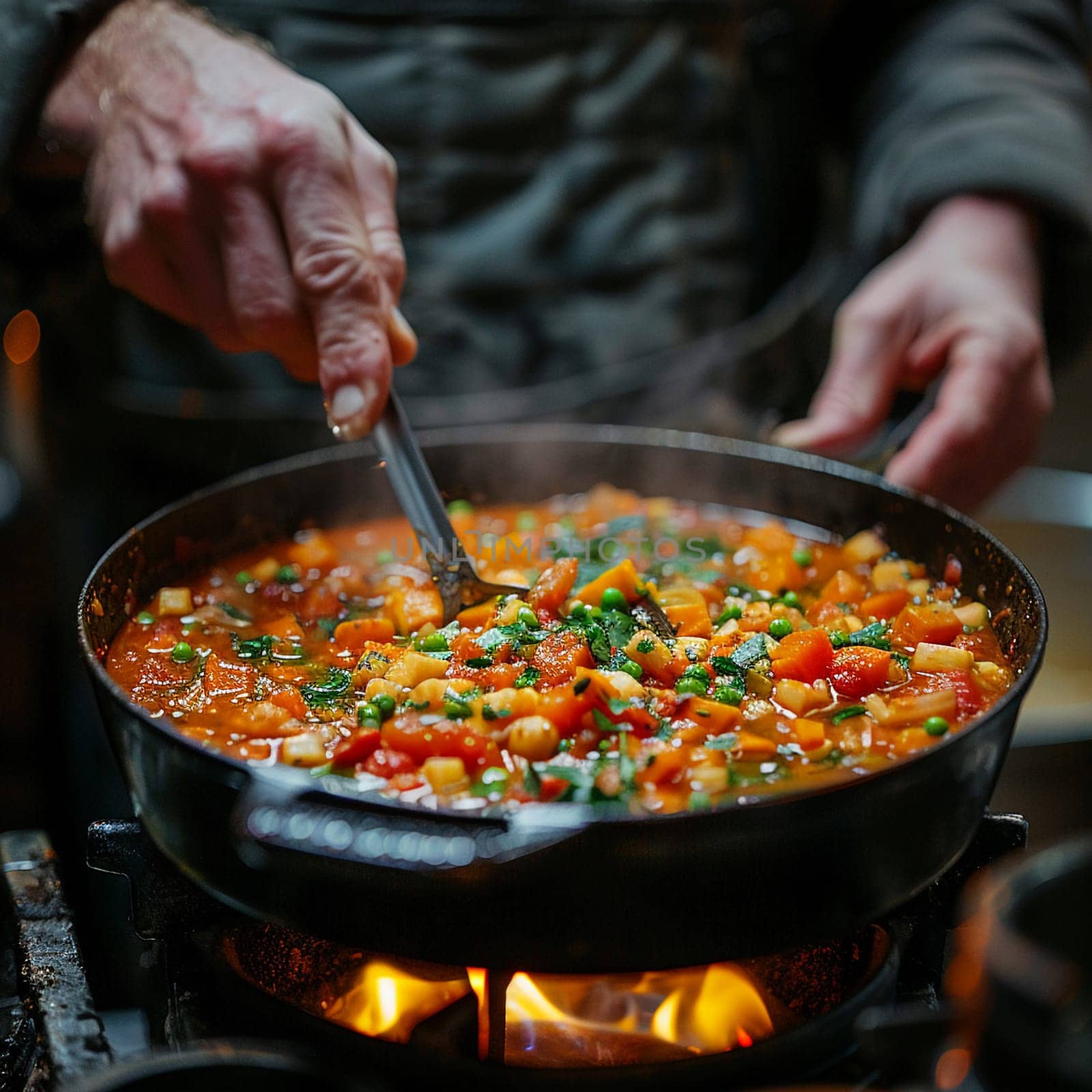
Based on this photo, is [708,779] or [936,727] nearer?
[708,779]

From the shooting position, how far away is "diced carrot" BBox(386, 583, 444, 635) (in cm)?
210

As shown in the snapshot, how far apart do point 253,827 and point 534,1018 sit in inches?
27.6

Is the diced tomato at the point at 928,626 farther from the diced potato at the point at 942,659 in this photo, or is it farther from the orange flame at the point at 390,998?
the orange flame at the point at 390,998

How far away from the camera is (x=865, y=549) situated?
235cm

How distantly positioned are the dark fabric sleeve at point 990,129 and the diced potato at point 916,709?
185 cm

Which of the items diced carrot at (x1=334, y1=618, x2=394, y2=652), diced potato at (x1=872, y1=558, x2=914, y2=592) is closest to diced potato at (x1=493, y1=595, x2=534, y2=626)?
diced carrot at (x1=334, y1=618, x2=394, y2=652)

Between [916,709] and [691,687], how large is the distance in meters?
0.35

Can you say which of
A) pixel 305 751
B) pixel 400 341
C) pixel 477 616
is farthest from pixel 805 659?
pixel 400 341

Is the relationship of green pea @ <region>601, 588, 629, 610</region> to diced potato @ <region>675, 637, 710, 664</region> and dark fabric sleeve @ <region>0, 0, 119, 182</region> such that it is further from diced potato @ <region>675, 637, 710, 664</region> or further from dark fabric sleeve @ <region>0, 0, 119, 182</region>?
dark fabric sleeve @ <region>0, 0, 119, 182</region>

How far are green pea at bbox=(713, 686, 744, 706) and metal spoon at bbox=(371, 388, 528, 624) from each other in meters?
0.54

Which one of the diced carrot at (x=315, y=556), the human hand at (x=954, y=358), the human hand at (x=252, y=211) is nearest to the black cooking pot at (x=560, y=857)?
the human hand at (x=252, y=211)

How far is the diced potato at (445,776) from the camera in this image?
1.50m

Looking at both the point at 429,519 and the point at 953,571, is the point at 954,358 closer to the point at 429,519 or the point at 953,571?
the point at 953,571

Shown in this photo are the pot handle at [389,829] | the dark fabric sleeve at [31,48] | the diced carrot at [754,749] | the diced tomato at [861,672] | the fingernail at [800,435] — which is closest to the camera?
the pot handle at [389,829]
